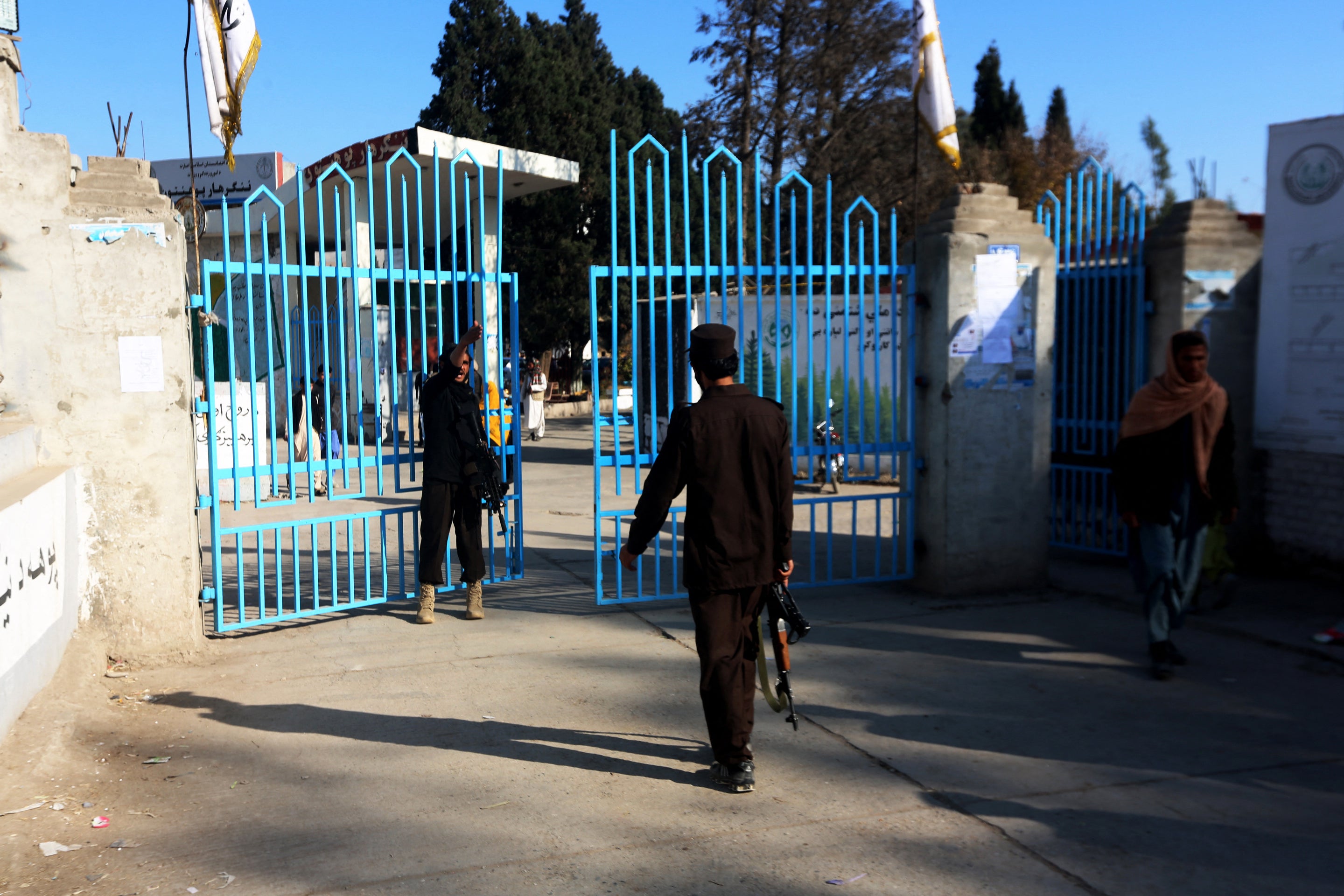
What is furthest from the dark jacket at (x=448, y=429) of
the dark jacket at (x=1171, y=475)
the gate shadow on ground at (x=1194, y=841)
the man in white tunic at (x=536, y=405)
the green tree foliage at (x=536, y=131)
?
the green tree foliage at (x=536, y=131)

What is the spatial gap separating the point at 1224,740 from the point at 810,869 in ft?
7.29

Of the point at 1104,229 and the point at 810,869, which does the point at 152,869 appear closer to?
the point at 810,869

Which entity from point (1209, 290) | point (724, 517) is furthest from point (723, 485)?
point (1209, 290)

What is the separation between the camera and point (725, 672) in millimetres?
3969

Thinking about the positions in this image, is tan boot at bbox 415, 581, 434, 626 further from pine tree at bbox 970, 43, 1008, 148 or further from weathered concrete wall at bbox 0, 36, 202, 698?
pine tree at bbox 970, 43, 1008, 148

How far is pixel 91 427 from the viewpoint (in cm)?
551

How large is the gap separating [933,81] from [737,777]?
5.53 metres

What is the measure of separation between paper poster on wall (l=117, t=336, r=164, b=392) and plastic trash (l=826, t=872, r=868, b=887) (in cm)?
434

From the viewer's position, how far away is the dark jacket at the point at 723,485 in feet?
13.0

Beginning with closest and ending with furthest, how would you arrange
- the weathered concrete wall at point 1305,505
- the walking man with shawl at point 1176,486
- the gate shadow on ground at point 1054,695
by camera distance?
1. the gate shadow on ground at point 1054,695
2. the walking man with shawl at point 1176,486
3. the weathered concrete wall at point 1305,505

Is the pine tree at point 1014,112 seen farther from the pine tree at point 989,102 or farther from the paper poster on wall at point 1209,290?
the paper poster on wall at point 1209,290

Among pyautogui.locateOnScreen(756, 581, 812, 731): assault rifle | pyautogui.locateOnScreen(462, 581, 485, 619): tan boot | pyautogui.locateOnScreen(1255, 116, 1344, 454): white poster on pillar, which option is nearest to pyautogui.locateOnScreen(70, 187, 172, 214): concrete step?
pyautogui.locateOnScreen(462, 581, 485, 619): tan boot

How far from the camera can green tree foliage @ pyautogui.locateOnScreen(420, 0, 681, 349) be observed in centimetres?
2664

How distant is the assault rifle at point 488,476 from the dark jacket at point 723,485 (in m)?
2.67
